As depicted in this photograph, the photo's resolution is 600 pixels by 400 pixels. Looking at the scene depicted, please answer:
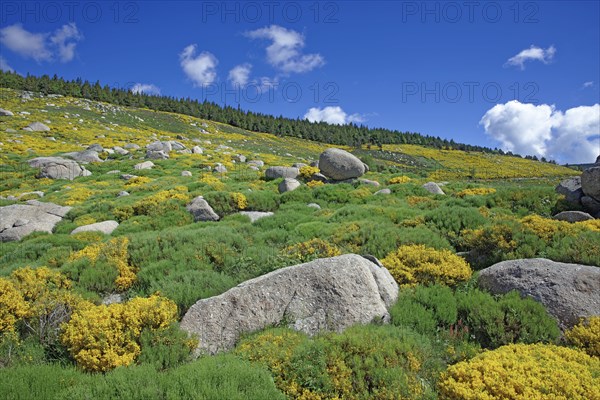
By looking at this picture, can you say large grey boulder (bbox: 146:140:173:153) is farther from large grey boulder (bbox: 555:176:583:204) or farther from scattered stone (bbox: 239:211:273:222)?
large grey boulder (bbox: 555:176:583:204)

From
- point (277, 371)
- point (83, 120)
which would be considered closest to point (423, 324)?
point (277, 371)

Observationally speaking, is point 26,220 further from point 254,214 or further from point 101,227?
point 254,214

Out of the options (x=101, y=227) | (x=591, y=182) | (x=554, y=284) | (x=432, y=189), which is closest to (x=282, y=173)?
(x=432, y=189)

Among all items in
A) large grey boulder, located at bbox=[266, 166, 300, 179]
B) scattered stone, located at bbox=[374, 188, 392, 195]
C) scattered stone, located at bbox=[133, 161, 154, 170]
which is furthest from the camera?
scattered stone, located at bbox=[133, 161, 154, 170]

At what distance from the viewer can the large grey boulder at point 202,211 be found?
15820 millimetres

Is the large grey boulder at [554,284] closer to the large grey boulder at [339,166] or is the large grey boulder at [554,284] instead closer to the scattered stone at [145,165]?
the large grey boulder at [339,166]

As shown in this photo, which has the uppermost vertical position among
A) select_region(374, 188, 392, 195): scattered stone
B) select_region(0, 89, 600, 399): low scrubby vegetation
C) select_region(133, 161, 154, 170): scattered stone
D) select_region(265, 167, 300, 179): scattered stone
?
select_region(133, 161, 154, 170): scattered stone

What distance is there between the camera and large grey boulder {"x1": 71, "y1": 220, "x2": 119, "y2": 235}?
13.8 m

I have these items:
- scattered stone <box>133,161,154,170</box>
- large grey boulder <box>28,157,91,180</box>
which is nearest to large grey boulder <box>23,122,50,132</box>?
large grey boulder <box>28,157,91,180</box>

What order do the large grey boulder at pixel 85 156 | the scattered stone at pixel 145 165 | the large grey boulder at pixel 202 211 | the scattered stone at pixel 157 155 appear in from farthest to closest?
the scattered stone at pixel 157 155 → the large grey boulder at pixel 85 156 → the scattered stone at pixel 145 165 → the large grey boulder at pixel 202 211

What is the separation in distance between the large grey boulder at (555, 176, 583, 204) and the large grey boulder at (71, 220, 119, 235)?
19.0m

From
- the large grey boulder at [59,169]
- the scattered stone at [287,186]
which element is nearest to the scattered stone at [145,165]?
the large grey boulder at [59,169]

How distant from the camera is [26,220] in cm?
1521

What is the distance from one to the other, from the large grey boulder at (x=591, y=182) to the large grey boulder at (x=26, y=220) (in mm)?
22148
